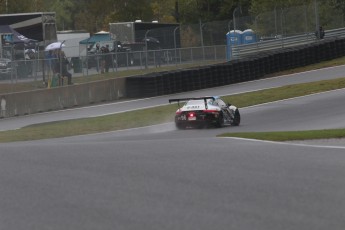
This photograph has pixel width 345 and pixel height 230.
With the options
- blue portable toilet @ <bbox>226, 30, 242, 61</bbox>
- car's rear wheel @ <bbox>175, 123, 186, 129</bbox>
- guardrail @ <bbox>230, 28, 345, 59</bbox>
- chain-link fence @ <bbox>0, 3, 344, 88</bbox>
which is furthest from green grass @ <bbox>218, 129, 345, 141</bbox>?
blue portable toilet @ <bbox>226, 30, 242, 61</bbox>

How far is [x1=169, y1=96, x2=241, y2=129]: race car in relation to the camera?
24703mm

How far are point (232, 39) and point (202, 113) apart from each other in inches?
963

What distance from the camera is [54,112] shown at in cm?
3353

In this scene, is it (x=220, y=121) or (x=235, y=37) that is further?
(x=235, y=37)

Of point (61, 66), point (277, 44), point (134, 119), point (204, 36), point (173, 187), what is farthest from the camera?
point (204, 36)

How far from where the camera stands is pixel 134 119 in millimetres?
29281

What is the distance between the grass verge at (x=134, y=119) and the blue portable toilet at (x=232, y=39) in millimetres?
11106

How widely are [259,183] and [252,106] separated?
21.7m

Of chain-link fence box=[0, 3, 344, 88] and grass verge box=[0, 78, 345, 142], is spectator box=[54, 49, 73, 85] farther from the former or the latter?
chain-link fence box=[0, 3, 344, 88]

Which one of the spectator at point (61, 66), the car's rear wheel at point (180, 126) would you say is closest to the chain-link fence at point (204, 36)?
the spectator at point (61, 66)

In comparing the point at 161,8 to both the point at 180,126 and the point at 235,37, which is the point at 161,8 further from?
the point at 180,126

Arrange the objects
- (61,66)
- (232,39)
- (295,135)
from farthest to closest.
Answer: (232,39) < (61,66) < (295,135)

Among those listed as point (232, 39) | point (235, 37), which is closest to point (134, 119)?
point (235, 37)

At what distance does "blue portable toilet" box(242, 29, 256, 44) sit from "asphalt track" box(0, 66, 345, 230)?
34.2 m
